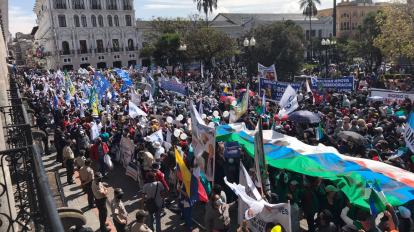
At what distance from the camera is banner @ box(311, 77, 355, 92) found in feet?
58.0

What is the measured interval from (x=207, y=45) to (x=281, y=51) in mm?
10081

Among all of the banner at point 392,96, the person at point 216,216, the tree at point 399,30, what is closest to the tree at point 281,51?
the tree at point 399,30

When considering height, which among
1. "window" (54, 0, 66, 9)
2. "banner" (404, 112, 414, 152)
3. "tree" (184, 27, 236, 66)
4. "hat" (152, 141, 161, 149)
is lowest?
"hat" (152, 141, 161, 149)

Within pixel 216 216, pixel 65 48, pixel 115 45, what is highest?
pixel 115 45

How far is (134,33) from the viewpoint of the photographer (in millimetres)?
74250

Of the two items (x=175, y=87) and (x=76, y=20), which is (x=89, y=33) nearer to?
(x=76, y=20)

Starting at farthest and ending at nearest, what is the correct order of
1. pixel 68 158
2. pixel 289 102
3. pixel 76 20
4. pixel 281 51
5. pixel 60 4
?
pixel 76 20 → pixel 60 4 → pixel 281 51 → pixel 289 102 → pixel 68 158

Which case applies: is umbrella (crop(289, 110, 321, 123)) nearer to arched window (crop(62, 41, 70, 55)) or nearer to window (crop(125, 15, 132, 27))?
arched window (crop(62, 41, 70, 55))

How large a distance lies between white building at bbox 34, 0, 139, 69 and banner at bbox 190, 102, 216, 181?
2460 inches

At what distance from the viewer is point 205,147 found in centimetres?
890

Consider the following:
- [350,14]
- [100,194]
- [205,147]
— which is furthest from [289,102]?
[350,14]

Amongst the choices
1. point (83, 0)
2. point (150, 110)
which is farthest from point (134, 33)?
point (150, 110)

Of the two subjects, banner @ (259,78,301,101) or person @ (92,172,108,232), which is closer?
person @ (92,172,108,232)

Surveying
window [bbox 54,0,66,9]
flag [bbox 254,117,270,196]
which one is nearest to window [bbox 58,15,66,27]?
window [bbox 54,0,66,9]
